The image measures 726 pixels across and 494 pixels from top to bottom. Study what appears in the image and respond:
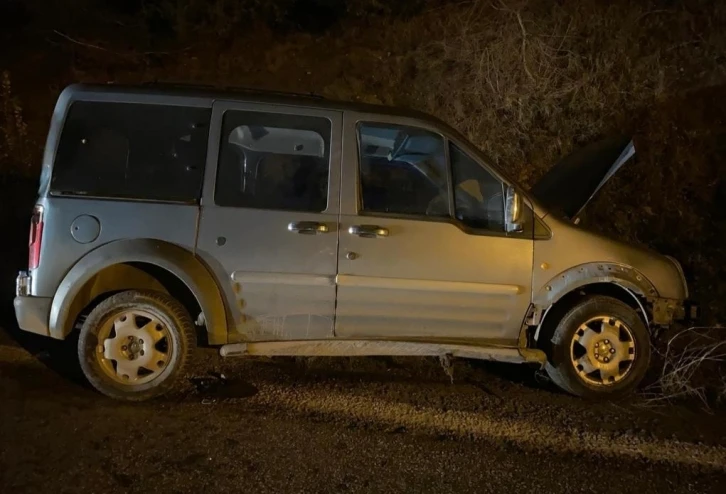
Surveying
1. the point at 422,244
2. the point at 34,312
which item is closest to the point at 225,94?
the point at 422,244

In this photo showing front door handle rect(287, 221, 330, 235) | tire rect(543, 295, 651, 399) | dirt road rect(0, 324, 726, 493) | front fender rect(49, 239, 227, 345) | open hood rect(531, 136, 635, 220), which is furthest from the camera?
open hood rect(531, 136, 635, 220)

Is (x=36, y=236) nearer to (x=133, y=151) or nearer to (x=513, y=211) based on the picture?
(x=133, y=151)

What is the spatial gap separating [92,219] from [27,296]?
71cm

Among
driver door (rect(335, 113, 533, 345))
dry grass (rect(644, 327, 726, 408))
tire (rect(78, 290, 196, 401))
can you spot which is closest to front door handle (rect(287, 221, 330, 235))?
driver door (rect(335, 113, 533, 345))

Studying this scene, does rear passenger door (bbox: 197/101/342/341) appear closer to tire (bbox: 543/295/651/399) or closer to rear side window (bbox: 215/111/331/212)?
rear side window (bbox: 215/111/331/212)

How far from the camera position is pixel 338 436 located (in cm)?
446

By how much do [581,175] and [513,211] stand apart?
1.39 meters

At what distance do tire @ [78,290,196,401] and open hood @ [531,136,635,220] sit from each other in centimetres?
306

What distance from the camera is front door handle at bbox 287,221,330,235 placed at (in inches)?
188

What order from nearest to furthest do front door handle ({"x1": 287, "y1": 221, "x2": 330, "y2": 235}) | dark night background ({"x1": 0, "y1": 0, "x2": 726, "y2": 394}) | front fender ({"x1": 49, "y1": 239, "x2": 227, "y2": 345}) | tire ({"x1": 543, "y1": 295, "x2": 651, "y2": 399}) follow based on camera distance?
front fender ({"x1": 49, "y1": 239, "x2": 227, "y2": 345}) < front door handle ({"x1": 287, "y1": 221, "x2": 330, "y2": 235}) < tire ({"x1": 543, "y1": 295, "x2": 651, "y2": 399}) < dark night background ({"x1": 0, "y1": 0, "x2": 726, "y2": 394})

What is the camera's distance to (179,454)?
4137mm

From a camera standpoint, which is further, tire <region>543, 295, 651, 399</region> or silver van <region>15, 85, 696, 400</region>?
tire <region>543, 295, 651, 399</region>

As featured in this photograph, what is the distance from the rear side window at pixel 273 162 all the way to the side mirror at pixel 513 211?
1302 mm

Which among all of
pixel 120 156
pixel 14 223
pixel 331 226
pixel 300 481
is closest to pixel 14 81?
pixel 14 223
